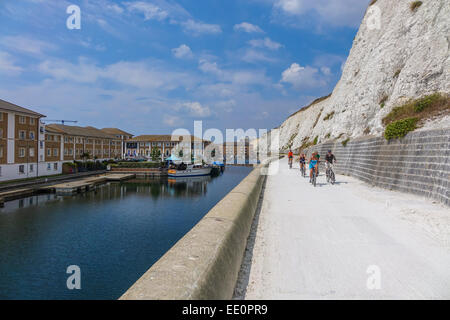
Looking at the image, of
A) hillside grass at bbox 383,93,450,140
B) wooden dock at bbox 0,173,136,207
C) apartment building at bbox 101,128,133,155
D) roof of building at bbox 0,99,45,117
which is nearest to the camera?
hillside grass at bbox 383,93,450,140

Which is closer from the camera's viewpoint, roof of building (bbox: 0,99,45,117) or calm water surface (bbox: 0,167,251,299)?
calm water surface (bbox: 0,167,251,299)

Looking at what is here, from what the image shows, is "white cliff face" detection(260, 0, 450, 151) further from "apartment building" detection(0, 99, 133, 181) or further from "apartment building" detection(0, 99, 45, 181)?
"apartment building" detection(0, 99, 133, 181)

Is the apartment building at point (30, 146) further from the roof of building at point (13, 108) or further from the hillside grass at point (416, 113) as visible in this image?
the hillside grass at point (416, 113)

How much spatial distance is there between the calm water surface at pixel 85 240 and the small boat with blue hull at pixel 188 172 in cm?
2490

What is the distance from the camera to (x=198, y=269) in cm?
308

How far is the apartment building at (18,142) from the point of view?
3875 centimetres

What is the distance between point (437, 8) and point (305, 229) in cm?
2531

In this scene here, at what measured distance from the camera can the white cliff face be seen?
18969mm

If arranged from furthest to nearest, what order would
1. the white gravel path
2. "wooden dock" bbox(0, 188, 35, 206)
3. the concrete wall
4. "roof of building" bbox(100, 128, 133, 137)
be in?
"roof of building" bbox(100, 128, 133, 137), "wooden dock" bbox(0, 188, 35, 206), the concrete wall, the white gravel path

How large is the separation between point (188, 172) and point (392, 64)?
43.3 metres

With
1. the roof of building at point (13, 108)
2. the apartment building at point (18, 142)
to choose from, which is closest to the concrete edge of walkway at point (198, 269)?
the apartment building at point (18, 142)

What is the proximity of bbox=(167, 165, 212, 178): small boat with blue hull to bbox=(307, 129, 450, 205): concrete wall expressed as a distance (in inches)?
1760

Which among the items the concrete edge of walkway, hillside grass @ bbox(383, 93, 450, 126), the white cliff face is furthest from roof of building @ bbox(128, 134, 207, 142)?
the concrete edge of walkway
